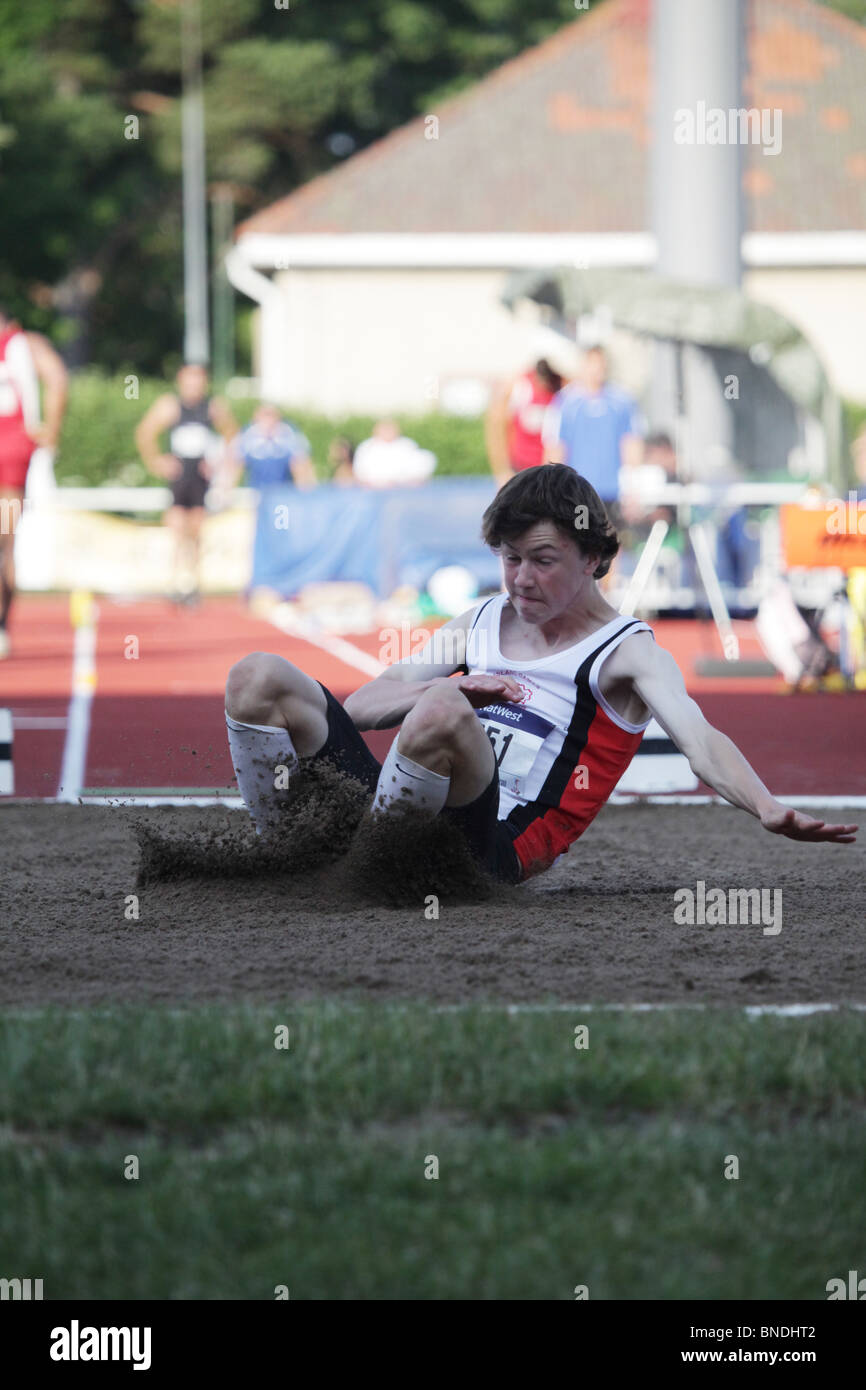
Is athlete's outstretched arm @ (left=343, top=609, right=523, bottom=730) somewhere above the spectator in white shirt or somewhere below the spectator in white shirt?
below

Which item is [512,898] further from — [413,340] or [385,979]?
[413,340]

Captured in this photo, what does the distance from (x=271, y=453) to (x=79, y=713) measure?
12.2m

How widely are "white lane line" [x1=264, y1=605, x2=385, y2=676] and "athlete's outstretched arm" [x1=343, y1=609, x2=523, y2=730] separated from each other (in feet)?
20.1

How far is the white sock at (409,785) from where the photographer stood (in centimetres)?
495

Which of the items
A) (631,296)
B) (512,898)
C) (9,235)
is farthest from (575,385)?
(9,235)

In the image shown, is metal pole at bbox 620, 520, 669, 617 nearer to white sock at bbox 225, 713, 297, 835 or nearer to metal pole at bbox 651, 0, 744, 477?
metal pole at bbox 651, 0, 744, 477

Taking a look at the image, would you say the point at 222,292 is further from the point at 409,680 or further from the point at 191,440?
the point at 409,680

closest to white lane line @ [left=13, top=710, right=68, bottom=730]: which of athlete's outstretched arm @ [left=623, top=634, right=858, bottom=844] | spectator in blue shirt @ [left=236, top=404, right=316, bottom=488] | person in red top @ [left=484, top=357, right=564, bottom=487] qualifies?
athlete's outstretched arm @ [left=623, top=634, right=858, bottom=844]

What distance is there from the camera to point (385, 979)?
4.41 m

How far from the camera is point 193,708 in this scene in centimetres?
Result: 1053

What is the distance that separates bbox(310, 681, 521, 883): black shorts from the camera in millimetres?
5098

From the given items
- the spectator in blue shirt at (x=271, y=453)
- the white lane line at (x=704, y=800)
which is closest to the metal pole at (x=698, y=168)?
the spectator in blue shirt at (x=271, y=453)
